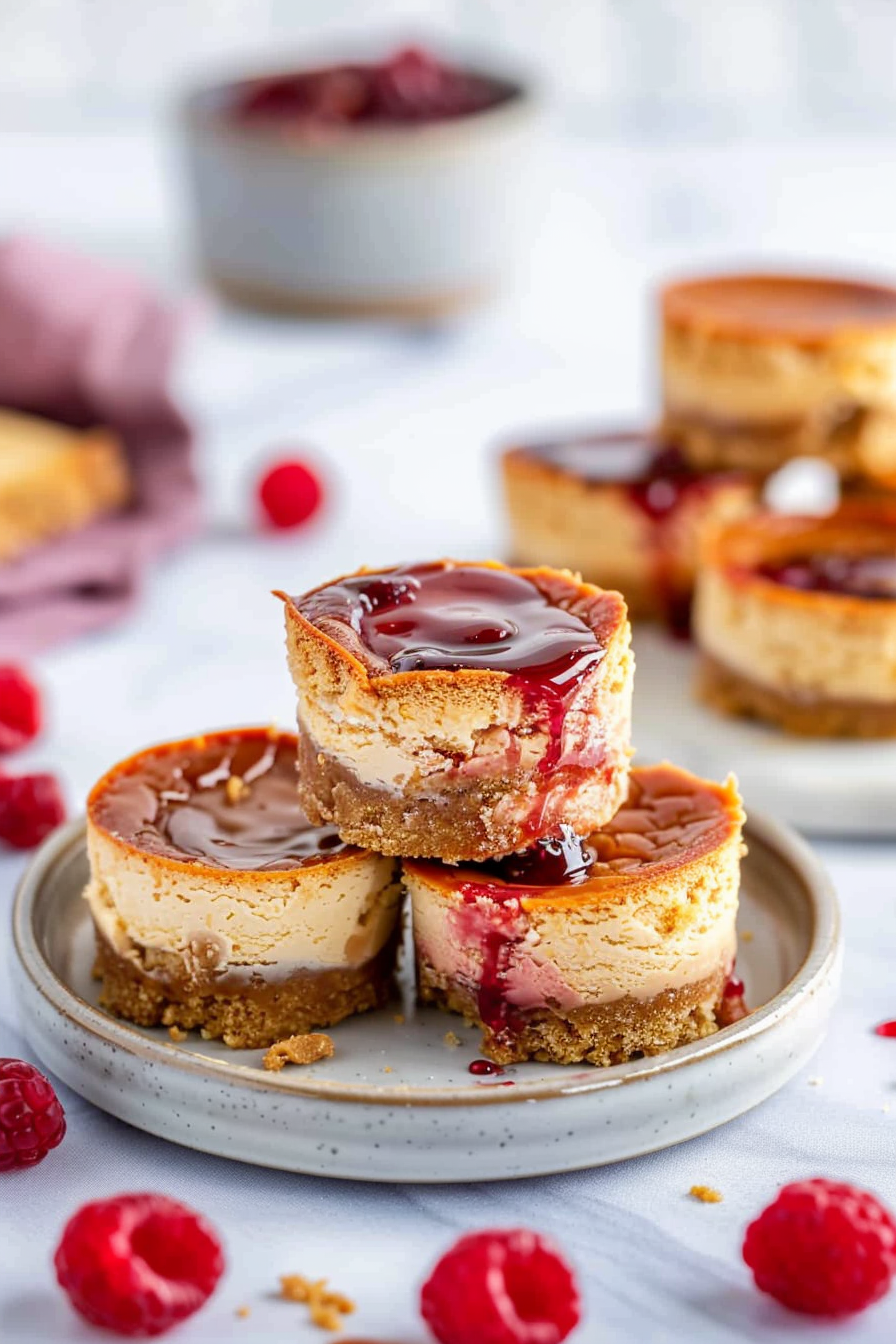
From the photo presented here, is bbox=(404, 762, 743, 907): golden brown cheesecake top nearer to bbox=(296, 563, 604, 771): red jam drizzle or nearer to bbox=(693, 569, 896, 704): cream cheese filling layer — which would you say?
bbox=(296, 563, 604, 771): red jam drizzle

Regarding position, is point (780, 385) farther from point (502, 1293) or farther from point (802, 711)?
point (502, 1293)

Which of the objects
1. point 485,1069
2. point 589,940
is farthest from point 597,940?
point 485,1069

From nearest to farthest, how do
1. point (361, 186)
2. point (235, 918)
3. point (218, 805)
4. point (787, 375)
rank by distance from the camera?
point (235, 918), point (218, 805), point (787, 375), point (361, 186)

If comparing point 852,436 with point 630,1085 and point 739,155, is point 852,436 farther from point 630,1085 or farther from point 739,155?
point 739,155

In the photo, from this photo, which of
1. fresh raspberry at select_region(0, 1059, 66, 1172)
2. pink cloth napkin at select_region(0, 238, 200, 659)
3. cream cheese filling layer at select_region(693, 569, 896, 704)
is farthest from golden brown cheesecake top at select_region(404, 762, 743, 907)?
pink cloth napkin at select_region(0, 238, 200, 659)

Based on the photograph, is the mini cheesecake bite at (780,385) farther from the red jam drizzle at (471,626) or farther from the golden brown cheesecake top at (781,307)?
the red jam drizzle at (471,626)

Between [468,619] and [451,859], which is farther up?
[468,619]
